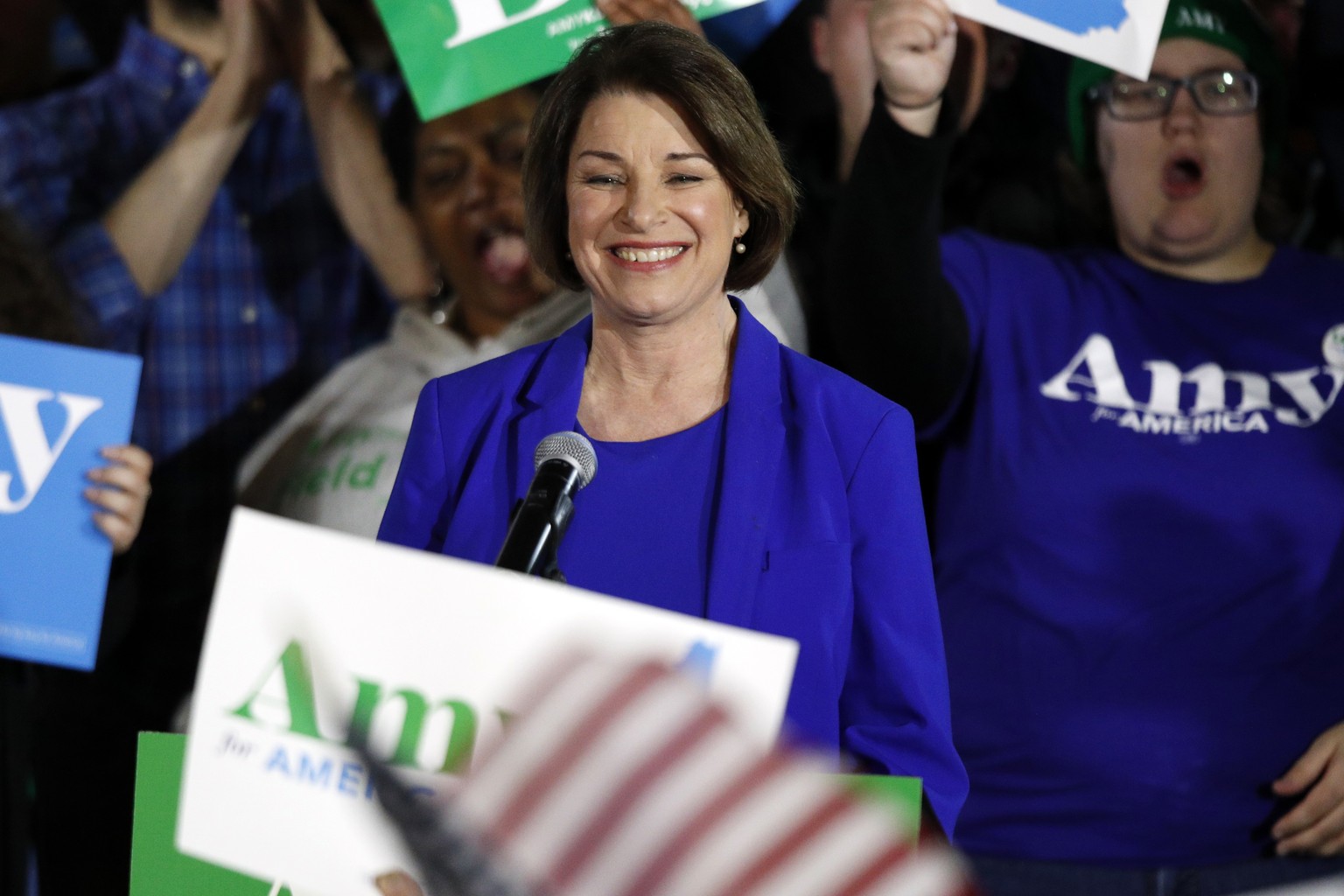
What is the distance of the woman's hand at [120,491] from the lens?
79.7 inches

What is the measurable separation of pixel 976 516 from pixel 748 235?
31.4 inches

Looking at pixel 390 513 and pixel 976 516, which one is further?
pixel 976 516

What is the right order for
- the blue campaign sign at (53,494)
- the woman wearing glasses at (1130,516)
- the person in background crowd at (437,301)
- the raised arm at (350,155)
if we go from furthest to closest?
the raised arm at (350,155)
the person in background crowd at (437,301)
the woman wearing glasses at (1130,516)
the blue campaign sign at (53,494)

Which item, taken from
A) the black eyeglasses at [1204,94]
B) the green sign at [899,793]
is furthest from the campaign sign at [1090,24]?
the green sign at [899,793]

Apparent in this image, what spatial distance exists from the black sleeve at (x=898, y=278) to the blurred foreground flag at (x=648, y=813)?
126 centimetres

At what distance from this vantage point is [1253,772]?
7.43 feet

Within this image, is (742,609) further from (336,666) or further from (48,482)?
(48,482)

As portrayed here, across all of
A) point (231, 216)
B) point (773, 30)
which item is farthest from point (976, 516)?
point (231, 216)

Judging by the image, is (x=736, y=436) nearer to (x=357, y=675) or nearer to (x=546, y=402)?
(x=546, y=402)

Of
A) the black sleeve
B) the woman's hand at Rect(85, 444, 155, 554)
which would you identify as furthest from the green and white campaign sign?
the woman's hand at Rect(85, 444, 155, 554)

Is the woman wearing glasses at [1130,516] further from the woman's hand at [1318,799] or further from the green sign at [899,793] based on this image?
the green sign at [899,793]

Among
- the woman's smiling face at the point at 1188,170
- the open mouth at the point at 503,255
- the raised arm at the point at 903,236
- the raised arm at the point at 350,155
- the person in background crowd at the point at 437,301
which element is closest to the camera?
the raised arm at the point at 903,236

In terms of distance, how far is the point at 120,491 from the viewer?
2.05 meters

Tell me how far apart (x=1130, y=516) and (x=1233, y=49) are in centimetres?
85
